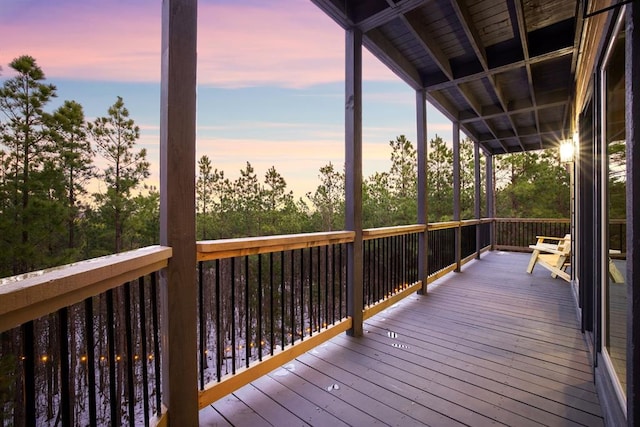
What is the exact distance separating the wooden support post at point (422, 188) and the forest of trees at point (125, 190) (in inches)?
205

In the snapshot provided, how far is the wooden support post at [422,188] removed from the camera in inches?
153

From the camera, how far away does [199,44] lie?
1433 mm

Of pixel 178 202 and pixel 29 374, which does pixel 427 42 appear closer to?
pixel 178 202

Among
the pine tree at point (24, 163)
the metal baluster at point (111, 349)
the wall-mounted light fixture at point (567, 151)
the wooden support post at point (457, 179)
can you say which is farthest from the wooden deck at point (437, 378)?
the pine tree at point (24, 163)

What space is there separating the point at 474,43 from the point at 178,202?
3225mm

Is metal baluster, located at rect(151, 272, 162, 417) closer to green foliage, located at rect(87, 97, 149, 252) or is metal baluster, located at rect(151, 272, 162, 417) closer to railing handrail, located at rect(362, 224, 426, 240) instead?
railing handrail, located at rect(362, 224, 426, 240)

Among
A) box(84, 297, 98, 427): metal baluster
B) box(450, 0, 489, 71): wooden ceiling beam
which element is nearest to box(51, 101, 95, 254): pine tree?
box(84, 297, 98, 427): metal baluster

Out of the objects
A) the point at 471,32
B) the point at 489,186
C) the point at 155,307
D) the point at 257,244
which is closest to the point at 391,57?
the point at 471,32

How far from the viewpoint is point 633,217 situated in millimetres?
989

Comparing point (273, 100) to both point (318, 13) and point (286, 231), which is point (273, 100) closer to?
point (286, 231)

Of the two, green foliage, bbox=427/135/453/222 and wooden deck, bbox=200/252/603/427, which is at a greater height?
green foliage, bbox=427/135/453/222

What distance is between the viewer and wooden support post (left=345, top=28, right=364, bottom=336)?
2.56 m

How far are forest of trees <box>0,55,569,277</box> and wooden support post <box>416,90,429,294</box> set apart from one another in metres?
5.21

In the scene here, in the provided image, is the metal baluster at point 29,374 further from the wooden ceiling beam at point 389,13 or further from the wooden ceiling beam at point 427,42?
the wooden ceiling beam at point 427,42
